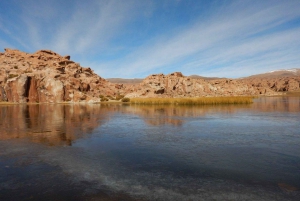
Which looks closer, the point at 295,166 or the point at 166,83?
the point at 295,166

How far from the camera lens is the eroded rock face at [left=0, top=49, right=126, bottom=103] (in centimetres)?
6406

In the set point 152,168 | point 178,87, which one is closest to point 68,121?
point 152,168

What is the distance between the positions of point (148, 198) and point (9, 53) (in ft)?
317

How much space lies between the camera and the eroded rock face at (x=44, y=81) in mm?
64062

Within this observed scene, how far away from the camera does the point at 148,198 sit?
205 inches

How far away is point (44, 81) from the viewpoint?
220 ft

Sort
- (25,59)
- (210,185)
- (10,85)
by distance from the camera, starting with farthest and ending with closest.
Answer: (25,59) → (10,85) → (210,185)

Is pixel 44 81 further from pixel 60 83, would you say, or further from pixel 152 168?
pixel 152 168

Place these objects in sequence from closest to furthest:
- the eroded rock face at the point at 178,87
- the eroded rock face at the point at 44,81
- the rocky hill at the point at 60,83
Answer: the eroded rock face at the point at 44,81, the rocky hill at the point at 60,83, the eroded rock face at the point at 178,87

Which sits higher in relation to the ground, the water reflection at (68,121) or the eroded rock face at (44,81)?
the eroded rock face at (44,81)

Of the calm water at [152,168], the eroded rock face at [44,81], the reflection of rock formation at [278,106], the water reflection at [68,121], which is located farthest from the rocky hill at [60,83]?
the calm water at [152,168]

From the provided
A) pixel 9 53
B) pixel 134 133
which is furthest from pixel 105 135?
pixel 9 53

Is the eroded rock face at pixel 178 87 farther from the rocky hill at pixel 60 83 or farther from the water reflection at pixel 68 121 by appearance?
the water reflection at pixel 68 121

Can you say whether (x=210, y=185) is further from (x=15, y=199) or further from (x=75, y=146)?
(x=75, y=146)
